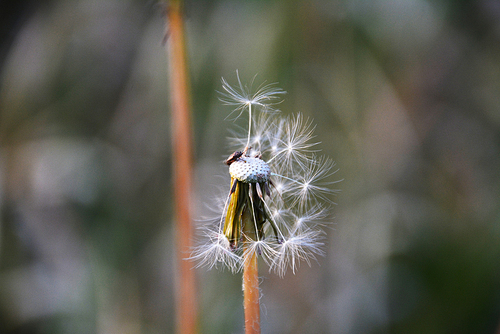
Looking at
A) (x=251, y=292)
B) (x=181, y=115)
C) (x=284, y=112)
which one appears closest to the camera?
(x=251, y=292)

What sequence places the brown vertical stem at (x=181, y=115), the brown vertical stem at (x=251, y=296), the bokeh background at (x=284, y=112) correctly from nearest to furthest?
1. the brown vertical stem at (x=251, y=296)
2. the brown vertical stem at (x=181, y=115)
3. the bokeh background at (x=284, y=112)

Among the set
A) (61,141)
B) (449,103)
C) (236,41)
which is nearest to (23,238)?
(61,141)

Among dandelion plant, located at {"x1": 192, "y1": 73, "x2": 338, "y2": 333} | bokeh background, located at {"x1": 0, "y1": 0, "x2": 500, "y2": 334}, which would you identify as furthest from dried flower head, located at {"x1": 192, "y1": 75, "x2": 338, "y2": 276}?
bokeh background, located at {"x1": 0, "y1": 0, "x2": 500, "y2": 334}

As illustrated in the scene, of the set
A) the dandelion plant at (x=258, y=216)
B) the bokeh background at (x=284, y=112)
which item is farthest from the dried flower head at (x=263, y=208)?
the bokeh background at (x=284, y=112)

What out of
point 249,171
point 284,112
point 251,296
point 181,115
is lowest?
point 251,296

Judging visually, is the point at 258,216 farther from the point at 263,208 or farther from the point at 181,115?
the point at 181,115

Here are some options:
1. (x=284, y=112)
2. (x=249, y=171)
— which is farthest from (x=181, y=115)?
(x=284, y=112)

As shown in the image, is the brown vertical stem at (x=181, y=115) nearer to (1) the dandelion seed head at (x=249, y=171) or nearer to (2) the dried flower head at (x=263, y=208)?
(2) the dried flower head at (x=263, y=208)

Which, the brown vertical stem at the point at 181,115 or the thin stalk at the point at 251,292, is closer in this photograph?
the thin stalk at the point at 251,292

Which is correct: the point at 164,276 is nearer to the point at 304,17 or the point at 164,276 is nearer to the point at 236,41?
the point at 236,41
